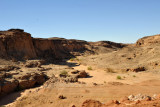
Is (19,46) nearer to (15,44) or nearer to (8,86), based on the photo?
(15,44)

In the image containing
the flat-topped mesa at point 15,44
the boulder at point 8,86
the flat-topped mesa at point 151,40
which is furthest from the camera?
the flat-topped mesa at point 151,40

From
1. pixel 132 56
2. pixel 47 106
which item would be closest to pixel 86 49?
pixel 132 56

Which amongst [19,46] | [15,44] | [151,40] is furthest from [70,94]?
[151,40]

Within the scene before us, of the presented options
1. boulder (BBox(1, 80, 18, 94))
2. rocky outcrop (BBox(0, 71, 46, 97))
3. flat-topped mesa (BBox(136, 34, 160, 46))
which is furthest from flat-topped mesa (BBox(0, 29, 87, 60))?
flat-topped mesa (BBox(136, 34, 160, 46))

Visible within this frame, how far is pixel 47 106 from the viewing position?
6.41m

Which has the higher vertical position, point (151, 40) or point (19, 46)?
point (151, 40)

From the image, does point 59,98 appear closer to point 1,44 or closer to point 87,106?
point 87,106

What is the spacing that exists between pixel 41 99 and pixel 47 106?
2.43ft

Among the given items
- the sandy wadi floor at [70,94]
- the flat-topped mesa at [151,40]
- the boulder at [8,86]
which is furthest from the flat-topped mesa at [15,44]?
the flat-topped mesa at [151,40]

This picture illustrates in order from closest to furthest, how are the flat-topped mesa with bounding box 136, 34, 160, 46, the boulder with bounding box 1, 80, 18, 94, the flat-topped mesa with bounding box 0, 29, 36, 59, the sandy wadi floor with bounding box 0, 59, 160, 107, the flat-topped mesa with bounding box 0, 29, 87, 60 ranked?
the sandy wadi floor with bounding box 0, 59, 160, 107, the boulder with bounding box 1, 80, 18, 94, the flat-topped mesa with bounding box 0, 29, 36, 59, the flat-topped mesa with bounding box 0, 29, 87, 60, the flat-topped mesa with bounding box 136, 34, 160, 46

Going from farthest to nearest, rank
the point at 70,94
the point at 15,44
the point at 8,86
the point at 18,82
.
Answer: the point at 15,44
the point at 18,82
the point at 8,86
the point at 70,94

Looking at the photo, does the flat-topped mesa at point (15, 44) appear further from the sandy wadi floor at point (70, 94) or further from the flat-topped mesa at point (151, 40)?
the flat-topped mesa at point (151, 40)

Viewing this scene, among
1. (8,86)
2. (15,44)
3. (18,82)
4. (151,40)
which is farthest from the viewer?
(151,40)

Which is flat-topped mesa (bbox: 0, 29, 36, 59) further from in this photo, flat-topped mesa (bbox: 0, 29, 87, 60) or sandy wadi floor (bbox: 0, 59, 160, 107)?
sandy wadi floor (bbox: 0, 59, 160, 107)
